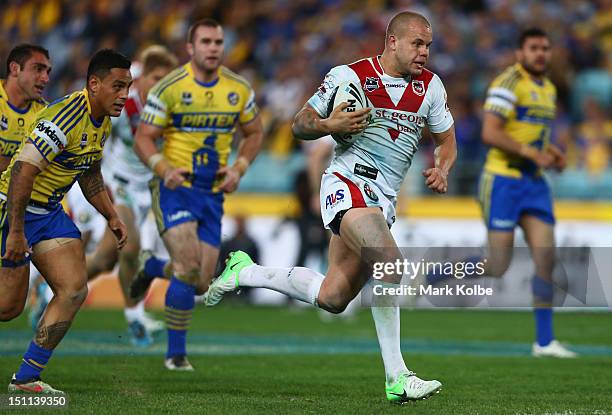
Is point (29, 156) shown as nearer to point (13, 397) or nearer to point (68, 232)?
point (68, 232)

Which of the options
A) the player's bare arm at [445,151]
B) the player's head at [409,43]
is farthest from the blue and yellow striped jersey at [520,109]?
the player's head at [409,43]

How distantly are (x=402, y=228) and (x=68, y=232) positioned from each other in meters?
10.7

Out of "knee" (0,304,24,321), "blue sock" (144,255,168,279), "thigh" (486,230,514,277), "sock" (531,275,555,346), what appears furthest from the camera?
"thigh" (486,230,514,277)

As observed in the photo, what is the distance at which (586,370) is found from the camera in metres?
10.3

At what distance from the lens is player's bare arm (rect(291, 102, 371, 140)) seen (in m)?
7.68

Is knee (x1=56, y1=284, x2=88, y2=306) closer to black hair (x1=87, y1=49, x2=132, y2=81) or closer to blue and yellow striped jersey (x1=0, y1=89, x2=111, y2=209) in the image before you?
blue and yellow striped jersey (x1=0, y1=89, x2=111, y2=209)

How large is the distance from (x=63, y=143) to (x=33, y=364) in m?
1.61

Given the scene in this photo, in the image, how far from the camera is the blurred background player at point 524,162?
39.8 ft

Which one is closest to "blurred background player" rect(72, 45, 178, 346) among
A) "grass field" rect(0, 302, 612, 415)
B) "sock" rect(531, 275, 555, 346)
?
"grass field" rect(0, 302, 612, 415)

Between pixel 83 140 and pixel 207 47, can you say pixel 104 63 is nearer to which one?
pixel 83 140

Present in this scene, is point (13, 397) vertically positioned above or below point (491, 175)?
below

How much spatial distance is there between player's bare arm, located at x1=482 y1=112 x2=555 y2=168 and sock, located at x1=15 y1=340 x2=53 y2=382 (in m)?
5.73

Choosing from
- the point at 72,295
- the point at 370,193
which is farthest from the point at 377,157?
the point at 72,295

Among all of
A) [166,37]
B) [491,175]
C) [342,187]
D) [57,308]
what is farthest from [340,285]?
[166,37]
